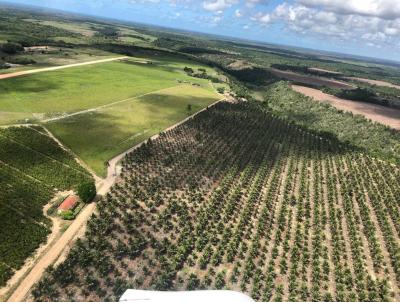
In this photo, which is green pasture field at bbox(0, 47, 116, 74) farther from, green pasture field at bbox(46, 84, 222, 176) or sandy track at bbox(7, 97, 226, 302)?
sandy track at bbox(7, 97, 226, 302)

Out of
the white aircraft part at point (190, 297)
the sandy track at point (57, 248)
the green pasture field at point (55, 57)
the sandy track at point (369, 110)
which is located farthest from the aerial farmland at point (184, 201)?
the green pasture field at point (55, 57)

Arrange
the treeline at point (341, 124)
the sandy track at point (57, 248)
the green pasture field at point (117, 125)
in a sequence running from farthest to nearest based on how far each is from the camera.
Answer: the treeline at point (341, 124) < the green pasture field at point (117, 125) < the sandy track at point (57, 248)

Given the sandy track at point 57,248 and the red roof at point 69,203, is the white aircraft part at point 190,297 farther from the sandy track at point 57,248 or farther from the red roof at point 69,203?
the red roof at point 69,203

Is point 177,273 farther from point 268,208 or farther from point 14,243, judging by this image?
point 268,208

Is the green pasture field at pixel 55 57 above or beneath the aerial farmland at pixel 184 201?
above

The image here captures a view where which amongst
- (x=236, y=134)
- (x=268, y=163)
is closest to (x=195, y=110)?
(x=236, y=134)

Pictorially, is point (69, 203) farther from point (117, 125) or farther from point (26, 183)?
point (117, 125)

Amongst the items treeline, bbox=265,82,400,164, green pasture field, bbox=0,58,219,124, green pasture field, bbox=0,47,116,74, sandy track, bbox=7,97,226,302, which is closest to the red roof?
sandy track, bbox=7,97,226,302

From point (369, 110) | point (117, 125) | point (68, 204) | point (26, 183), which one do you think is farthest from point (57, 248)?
point (369, 110)
